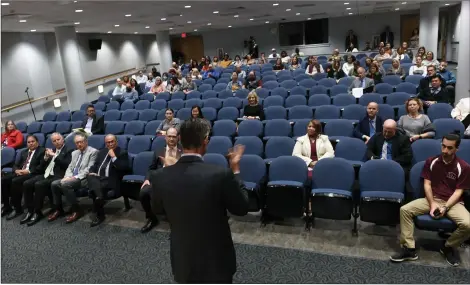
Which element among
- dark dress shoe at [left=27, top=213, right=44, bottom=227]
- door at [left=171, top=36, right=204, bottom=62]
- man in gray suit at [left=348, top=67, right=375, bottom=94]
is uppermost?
door at [left=171, top=36, right=204, bottom=62]

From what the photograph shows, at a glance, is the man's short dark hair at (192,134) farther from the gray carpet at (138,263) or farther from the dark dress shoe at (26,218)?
the dark dress shoe at (26,218)

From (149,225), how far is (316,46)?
1904 cm

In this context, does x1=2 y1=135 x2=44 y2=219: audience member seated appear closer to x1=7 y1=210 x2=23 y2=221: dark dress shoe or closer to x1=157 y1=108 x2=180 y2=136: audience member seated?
x1=7 y1=210 x2=23 y2=221: dark dress shoe

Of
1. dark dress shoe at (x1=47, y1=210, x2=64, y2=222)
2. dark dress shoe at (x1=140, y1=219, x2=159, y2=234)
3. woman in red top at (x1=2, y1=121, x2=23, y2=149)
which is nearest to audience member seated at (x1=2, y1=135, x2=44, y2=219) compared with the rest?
dark dress shoe at (x1=47, y1=210, x2=64, y2=222)

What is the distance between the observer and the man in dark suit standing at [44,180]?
15.7 ft

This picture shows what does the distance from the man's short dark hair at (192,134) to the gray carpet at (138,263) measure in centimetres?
184

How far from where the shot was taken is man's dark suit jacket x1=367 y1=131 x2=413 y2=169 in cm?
402

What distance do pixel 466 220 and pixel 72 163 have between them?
4525 mm

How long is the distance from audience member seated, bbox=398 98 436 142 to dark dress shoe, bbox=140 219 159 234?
11.1 feet

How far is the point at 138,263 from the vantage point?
3.47m

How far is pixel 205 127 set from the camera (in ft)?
5.58

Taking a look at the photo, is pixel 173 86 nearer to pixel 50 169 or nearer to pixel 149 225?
pixel 50 169

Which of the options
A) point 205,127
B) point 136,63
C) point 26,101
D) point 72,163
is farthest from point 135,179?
point 136,63

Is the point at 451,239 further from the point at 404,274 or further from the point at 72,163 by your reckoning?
the point at 72,163
